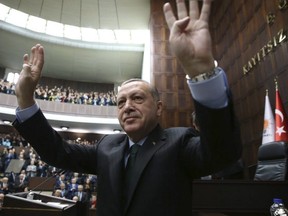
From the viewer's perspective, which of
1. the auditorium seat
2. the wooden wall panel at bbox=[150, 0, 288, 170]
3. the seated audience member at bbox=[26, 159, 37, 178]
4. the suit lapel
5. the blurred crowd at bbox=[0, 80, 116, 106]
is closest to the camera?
the suit lapel

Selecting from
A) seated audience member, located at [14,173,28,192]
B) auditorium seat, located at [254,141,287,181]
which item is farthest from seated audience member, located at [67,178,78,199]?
auditorium seat, located at [254,141,287,181]

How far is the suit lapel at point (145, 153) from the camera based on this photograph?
3.57 feet

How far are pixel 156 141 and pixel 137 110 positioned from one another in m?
0.15

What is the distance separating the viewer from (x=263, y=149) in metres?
3.78

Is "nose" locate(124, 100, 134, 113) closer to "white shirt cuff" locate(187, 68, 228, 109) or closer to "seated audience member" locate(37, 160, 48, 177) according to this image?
"white shirt cuff" locate(187, 68, 228, 109)

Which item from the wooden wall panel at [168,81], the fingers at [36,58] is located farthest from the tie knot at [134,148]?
the wooden wall panel at [168,81]

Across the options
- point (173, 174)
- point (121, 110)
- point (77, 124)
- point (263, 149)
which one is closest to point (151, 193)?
point (173, 174)

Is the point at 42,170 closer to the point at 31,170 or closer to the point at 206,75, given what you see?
the point at 31,170

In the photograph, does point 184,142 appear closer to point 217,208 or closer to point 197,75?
point 197,75

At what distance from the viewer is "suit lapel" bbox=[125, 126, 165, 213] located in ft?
3.57

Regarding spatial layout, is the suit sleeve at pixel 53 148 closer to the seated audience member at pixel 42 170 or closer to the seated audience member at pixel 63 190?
the seated audience member at pixel 63 190

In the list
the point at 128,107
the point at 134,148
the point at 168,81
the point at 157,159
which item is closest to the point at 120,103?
the point at 128,107

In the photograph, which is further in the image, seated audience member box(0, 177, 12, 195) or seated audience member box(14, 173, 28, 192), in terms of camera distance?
seated audience member box(14, 173, 28, 192)

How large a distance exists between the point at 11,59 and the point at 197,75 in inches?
723
